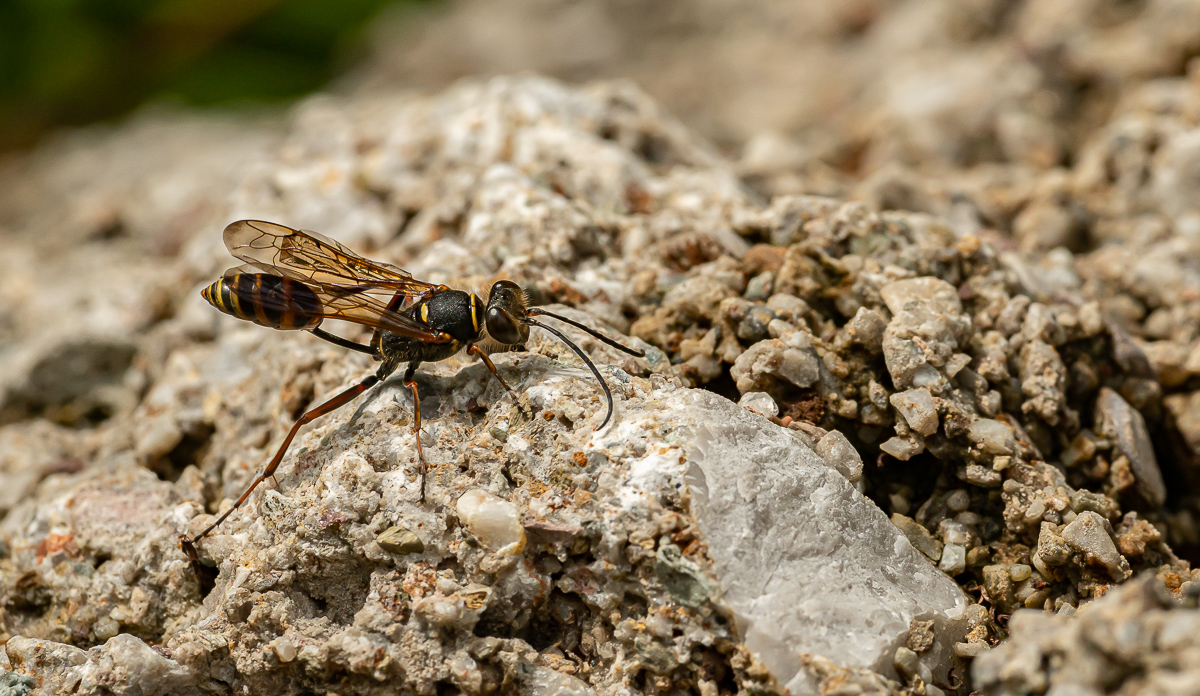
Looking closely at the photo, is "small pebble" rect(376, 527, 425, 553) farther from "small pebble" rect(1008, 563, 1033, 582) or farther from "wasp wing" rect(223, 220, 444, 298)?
"small pebble" rect(1008, 563, 1033, 582)

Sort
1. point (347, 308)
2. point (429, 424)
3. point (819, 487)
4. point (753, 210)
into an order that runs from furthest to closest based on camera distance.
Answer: point (753, 210)
point (347, 308)
point (429, 424)
point (819, 487)

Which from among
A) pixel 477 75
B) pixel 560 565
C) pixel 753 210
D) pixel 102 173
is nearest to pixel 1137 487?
pixel 753 210

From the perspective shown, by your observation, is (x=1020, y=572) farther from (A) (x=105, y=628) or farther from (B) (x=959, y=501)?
(A) (x=105, y=628)

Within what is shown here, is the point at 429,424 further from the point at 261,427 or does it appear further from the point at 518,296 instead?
the point at 261,427

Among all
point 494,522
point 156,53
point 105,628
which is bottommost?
point 105,628

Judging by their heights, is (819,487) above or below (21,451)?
above

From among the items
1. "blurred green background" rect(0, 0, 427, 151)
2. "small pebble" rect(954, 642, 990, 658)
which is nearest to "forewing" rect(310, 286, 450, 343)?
"small pebble" rect(954, 642, 990, 658)

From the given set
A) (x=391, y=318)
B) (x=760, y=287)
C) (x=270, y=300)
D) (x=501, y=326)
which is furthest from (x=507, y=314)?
(x=760, y=287)
